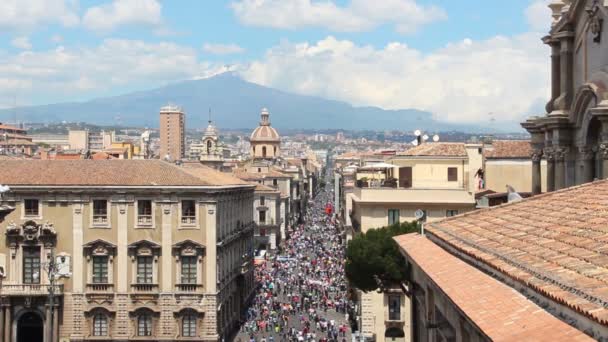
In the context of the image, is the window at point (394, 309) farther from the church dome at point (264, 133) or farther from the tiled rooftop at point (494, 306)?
the church dome at point (264, 133)

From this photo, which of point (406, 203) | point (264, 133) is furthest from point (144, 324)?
point (264, 133)

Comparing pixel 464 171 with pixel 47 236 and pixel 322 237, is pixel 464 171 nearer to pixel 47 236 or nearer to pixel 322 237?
pixel 47 236

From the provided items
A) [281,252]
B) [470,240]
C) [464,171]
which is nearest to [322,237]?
[281,252]

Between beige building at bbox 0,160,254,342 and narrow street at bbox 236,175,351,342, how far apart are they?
8.64 metres

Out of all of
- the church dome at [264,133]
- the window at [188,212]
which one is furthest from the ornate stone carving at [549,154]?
the church dome at [264,133]

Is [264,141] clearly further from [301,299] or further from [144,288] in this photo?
[144,288]

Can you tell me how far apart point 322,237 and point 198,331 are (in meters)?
88.5

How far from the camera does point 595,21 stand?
29234mm

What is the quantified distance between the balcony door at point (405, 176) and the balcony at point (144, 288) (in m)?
15.2

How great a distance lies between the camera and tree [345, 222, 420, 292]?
136ft

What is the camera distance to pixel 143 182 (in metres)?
55.0

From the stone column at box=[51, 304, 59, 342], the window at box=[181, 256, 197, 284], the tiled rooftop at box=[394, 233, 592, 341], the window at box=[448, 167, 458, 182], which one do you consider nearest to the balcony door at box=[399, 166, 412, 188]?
the window at box=[448, 167, 458, 182]

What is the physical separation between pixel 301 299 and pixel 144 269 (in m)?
24.6

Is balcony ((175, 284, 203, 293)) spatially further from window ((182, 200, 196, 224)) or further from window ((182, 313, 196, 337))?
window ((182, 200, 196, 224))
